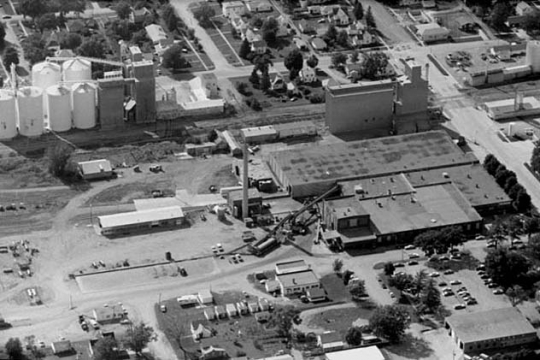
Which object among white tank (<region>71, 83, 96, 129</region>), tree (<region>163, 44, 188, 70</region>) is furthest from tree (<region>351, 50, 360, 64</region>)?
white tank (<region>71, 83, 96, 129</region>)

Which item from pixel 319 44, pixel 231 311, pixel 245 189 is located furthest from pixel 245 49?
pixel 231 311

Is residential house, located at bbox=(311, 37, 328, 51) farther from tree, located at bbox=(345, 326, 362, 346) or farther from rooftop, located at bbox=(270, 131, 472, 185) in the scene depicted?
tree, located at bbox=(345, 326, 362, 346)

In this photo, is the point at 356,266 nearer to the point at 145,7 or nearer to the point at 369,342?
the point at 369,342

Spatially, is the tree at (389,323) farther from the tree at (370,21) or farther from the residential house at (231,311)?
the tree at (370,21)

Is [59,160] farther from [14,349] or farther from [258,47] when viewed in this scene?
[258,47]

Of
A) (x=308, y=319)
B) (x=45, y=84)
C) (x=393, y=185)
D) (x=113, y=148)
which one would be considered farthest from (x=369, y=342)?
(x=45, y=84)

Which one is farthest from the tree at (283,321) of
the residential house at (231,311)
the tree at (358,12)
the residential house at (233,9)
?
the residential house at (233,9)
